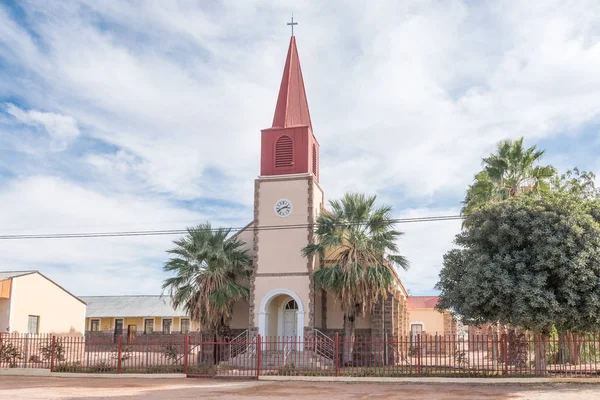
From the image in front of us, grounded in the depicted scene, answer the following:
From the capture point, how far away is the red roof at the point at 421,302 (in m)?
55.6

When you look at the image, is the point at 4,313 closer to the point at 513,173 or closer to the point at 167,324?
the point at 167,324

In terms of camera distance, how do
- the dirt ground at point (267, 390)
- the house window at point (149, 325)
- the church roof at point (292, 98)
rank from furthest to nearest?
the house window at point (149, 325) → the church roof at point (292, 98) → the dirt ground at point (267, 390)

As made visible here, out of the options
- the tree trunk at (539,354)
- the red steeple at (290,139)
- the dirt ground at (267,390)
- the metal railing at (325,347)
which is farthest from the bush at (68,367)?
the tree trunk at (539,354)

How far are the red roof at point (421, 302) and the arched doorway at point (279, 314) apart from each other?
26.0m

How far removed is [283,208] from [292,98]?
6.29 meters

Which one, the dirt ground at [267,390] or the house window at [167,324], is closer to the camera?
the dirt ground at [267,390]

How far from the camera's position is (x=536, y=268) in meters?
19.9

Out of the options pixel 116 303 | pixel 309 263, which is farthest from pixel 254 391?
pixel 116 303

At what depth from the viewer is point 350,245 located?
29078mm

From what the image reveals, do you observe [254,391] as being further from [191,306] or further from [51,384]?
[191,306]

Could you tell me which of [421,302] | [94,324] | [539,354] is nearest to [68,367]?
[539,354]

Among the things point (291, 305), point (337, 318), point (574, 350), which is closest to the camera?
point (574, 350)

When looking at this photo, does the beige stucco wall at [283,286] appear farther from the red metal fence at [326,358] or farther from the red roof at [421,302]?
the red roof at [421,302]

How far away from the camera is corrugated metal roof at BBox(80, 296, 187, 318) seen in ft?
160
